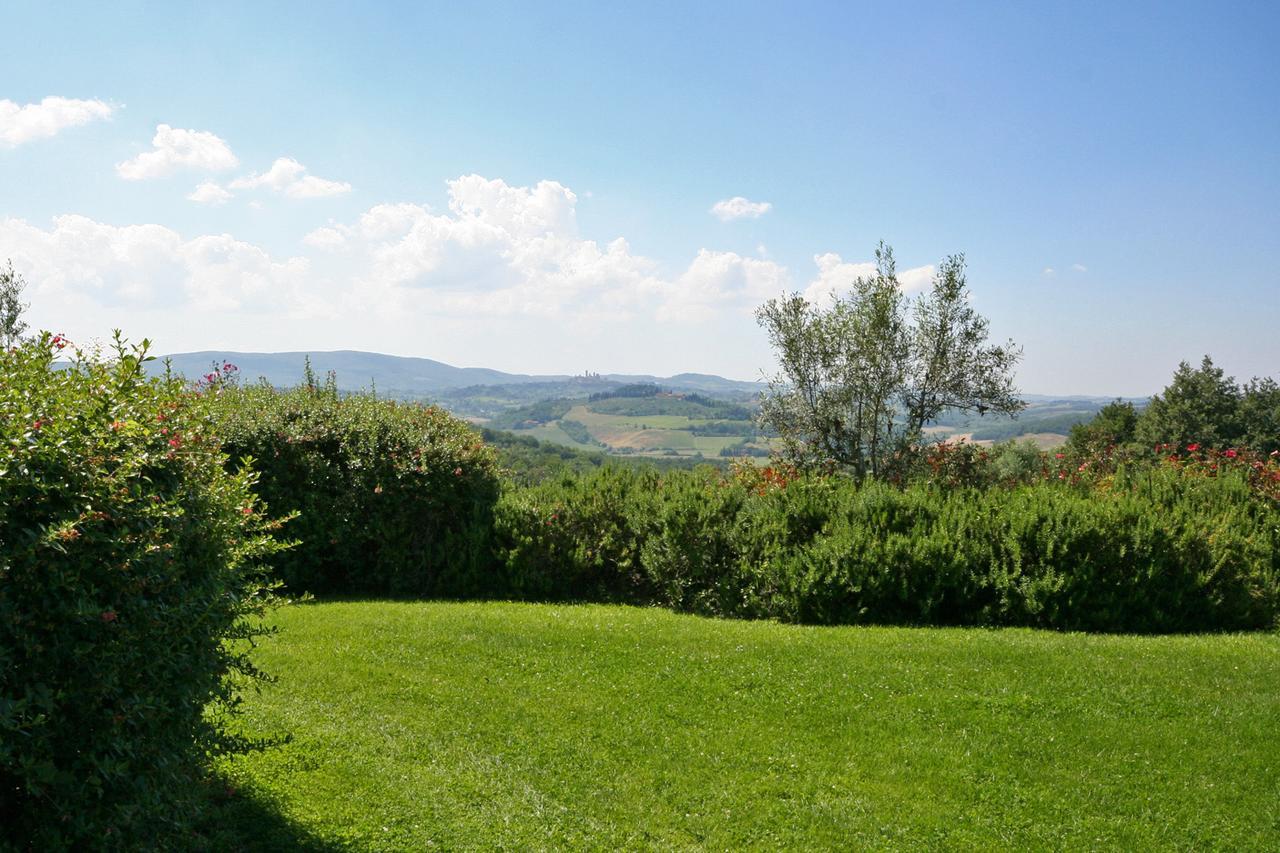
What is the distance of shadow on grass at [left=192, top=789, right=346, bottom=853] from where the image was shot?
5.05 meters

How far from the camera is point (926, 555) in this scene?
10.5 metres

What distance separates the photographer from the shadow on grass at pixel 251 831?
5047mm

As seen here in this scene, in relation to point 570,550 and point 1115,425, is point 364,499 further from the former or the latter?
point 1115,425

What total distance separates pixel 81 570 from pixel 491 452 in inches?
417

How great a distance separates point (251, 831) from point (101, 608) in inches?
94.0

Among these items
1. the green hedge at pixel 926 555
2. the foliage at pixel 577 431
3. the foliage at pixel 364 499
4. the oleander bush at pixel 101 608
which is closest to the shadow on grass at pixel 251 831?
the oleander bush at pixel 101 608

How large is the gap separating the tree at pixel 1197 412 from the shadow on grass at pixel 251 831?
47.9 metres

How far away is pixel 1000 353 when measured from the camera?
19594 millimetres

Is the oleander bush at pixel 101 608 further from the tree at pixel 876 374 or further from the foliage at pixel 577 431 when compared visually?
the foliage at pixel 577 431

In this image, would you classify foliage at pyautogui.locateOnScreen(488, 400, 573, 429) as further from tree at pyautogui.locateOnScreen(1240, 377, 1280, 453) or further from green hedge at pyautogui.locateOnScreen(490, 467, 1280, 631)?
green hedge at pyautogui.locateOnScreen(490, 467, 1280, 631)

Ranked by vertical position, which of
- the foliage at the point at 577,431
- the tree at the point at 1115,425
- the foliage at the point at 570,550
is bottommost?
the foliage at the point at 577,431

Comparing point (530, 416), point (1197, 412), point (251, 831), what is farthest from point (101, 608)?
point (530, 416)

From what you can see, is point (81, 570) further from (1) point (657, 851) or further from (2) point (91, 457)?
(1) point (657, 851)

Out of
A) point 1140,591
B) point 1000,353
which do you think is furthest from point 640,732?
point 1000,353
